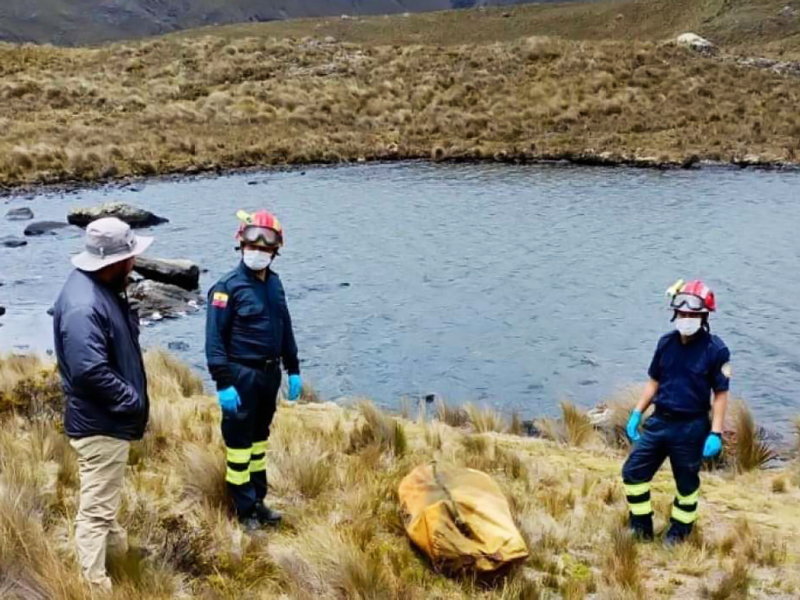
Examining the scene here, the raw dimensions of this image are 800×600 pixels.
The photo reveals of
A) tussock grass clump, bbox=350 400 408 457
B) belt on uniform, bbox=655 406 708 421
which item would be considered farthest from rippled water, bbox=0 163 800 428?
belt on uniform, bbox=655 406 708 421

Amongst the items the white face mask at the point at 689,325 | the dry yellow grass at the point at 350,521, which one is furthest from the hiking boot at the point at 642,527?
the white face mask at the point at 689,325

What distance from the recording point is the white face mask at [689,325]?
21.1 ft

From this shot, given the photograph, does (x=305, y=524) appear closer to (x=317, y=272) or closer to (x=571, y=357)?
(x=571, y=357)

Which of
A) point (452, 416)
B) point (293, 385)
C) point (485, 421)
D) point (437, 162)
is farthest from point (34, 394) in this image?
point (437, 162)

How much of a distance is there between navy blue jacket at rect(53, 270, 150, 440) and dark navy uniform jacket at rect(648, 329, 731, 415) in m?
3.72

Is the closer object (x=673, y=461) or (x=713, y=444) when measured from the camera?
(x=713, y=444)

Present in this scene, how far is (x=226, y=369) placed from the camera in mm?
6074

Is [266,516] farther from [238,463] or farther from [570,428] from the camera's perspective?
[570,428]

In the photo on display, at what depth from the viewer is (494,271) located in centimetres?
1755

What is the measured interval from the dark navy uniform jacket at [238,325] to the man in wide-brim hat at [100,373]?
2.92ft

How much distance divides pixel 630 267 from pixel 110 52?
41.0m

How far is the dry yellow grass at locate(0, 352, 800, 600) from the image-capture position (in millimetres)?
5527

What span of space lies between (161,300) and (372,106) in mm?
24865

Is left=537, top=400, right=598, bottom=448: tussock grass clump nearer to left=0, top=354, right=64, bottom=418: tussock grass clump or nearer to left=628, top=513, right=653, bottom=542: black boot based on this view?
left=628, top=513, right=653, bottom=542: black boot
